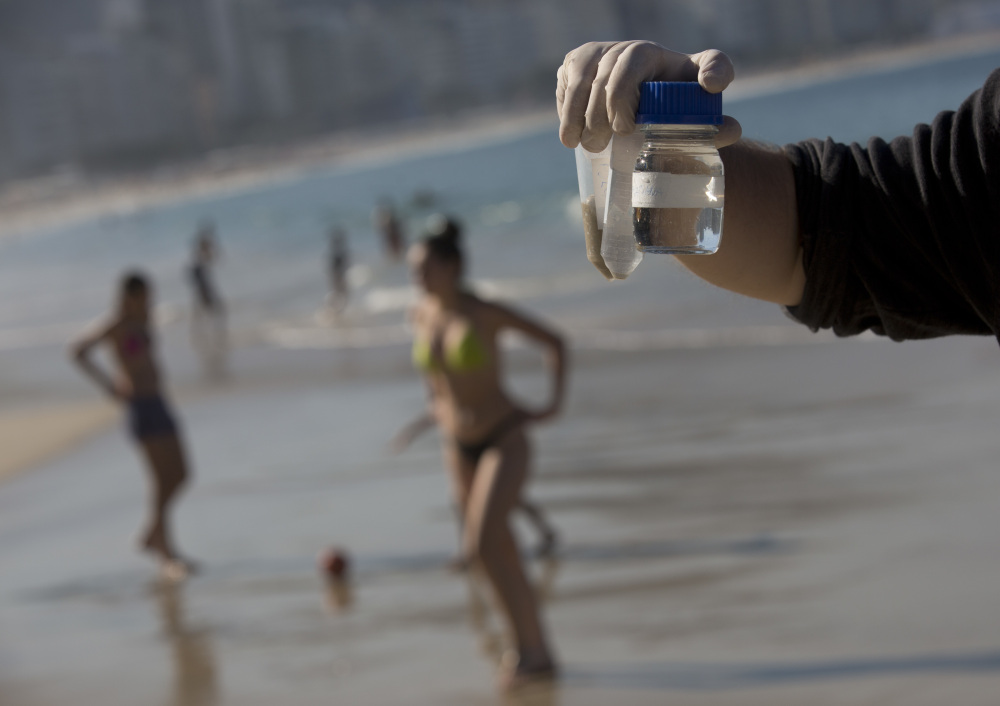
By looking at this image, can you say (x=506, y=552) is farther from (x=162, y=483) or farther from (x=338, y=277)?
(x=338, y=277)

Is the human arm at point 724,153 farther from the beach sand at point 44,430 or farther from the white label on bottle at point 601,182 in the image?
the beach sand at point 44,430

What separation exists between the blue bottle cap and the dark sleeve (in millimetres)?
326

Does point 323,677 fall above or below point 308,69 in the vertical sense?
below

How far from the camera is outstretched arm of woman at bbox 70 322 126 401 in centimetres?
688

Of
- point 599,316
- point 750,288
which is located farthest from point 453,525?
point 599,316

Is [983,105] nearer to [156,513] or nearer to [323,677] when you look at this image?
[323,677]

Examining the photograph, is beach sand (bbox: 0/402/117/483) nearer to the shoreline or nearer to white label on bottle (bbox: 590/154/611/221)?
white label on bottle (bbox: 590/154/611/221)

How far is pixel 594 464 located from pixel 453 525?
1330 mm

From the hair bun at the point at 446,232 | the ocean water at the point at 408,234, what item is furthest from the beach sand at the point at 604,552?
the hair bun at the point at 446,232

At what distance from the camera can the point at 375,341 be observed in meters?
16.0

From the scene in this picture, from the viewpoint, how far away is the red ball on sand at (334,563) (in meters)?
6.00

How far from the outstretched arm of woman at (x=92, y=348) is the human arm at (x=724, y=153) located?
18.9 feet

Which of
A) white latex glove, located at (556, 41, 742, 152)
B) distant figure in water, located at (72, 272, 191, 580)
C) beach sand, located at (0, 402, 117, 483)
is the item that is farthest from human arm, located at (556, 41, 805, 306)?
beach sand, located at (0, 402, 117, 483)

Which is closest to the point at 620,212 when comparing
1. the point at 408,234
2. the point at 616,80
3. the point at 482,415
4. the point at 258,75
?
the point at 616,80
